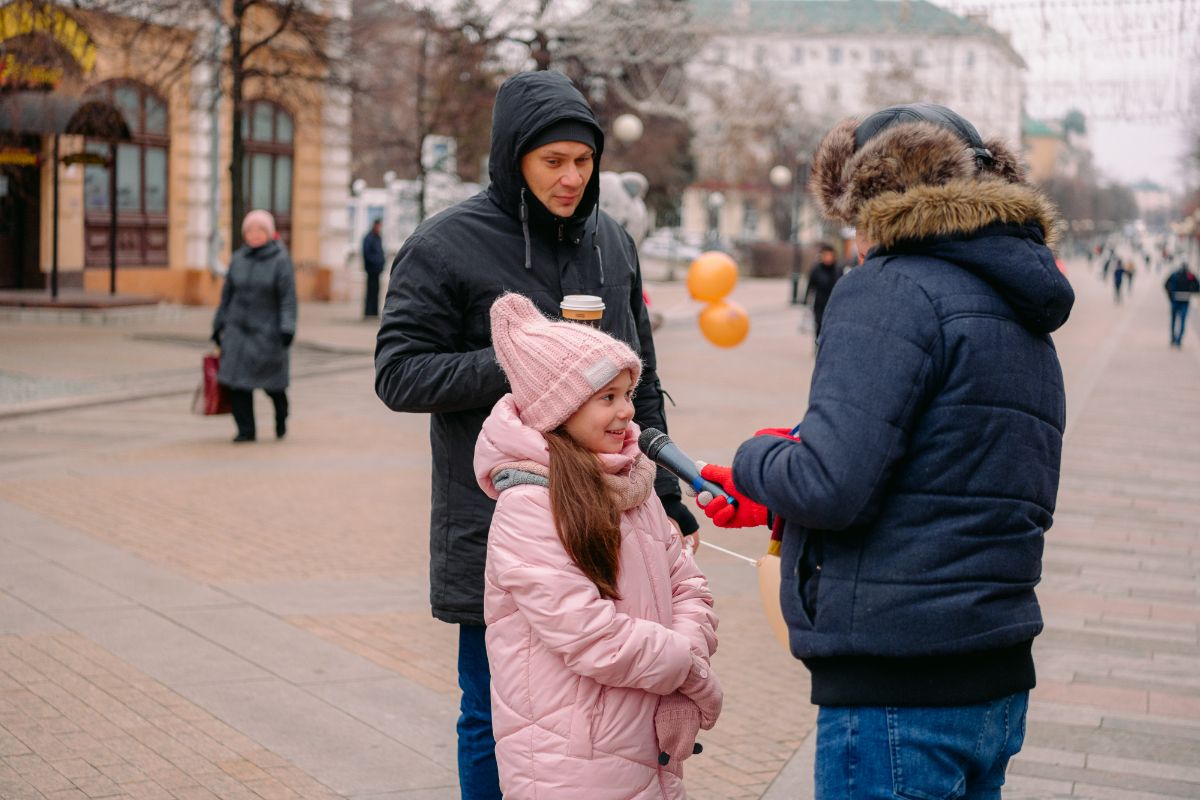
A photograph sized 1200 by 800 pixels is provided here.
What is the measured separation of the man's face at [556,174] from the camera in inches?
127

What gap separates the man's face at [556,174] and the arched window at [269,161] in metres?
24.4

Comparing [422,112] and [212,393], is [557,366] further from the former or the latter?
[422,112]

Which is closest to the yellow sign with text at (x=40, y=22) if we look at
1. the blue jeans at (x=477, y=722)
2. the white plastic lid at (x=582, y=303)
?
the blue jeans at (x=477, y=722)

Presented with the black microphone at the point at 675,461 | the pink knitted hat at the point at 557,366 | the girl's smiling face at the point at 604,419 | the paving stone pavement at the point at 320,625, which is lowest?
the paving stone pavement at the point at 320,625

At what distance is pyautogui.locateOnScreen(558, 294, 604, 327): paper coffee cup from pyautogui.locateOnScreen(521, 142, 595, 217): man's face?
1.18ft

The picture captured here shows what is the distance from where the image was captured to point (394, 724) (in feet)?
15.7

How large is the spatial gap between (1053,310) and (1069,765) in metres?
2.80

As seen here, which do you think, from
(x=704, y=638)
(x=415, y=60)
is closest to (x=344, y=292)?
(x=415, y=60)

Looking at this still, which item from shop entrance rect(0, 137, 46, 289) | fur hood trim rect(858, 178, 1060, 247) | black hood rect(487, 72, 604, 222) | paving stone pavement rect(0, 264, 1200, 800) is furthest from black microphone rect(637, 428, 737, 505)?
shop entrance rect(0, 137, 46, 289)

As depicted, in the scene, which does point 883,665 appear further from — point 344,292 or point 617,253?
point 344,292

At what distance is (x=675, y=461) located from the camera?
2.73 m

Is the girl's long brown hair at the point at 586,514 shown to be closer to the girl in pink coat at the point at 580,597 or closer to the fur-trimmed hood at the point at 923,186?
the girl in pink coat at the point at 580,597

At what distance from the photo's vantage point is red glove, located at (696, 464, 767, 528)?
264 centimetres

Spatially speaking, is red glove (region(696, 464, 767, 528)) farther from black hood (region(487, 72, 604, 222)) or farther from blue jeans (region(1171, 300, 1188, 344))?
blue jeans (region(1171, 300, 1188, 344))
